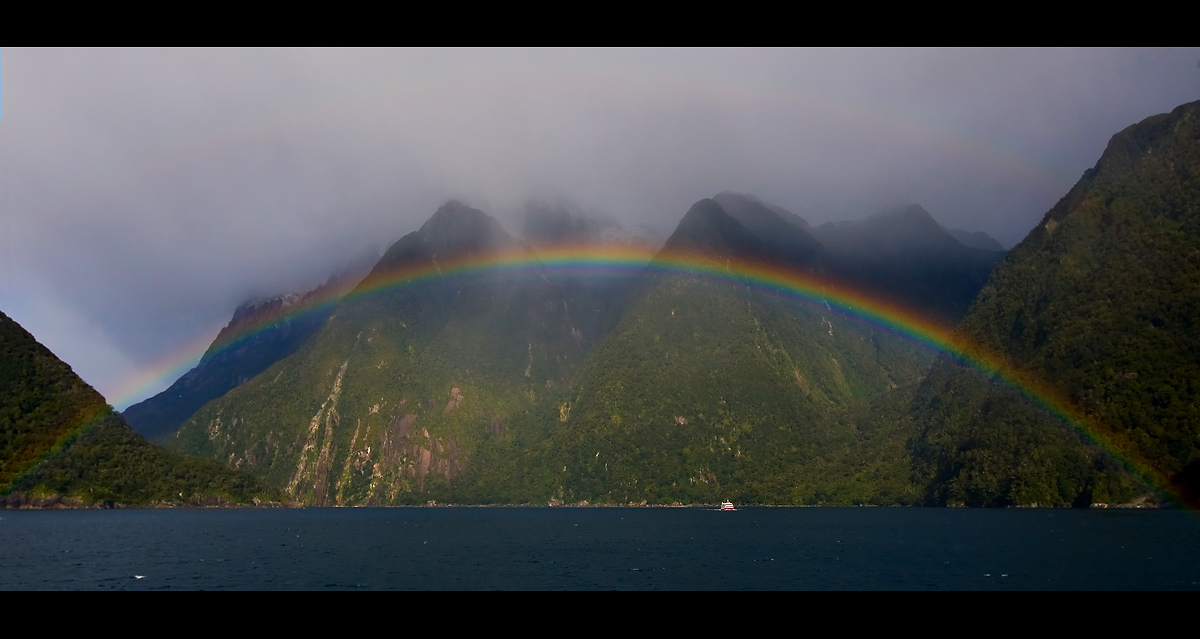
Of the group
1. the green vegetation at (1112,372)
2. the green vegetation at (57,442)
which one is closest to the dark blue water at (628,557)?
the green vegetation at (1112,372)

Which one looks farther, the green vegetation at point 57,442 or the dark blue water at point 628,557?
the green vegetation at point 57,442

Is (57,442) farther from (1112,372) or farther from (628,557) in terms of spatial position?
(1112,372)

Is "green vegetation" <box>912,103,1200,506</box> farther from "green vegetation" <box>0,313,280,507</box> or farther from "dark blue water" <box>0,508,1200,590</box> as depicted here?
"green vegetation" <box>0,313,280,507</box>

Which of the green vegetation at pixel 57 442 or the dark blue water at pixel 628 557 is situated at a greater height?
the green vegetation at pixel 57 442

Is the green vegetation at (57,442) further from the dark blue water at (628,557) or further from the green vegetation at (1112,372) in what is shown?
the green vegetation at (1112,372)

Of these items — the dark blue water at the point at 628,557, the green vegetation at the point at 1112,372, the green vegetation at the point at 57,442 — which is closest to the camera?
the dark blue water at the point at 628,557

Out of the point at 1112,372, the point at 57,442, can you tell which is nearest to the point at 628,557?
the point at 1112,372

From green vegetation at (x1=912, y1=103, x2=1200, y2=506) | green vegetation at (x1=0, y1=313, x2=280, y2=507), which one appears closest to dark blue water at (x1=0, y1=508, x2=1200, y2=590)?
green vegetation at (x1=912, y1=103, x2=1200, y2=506)
